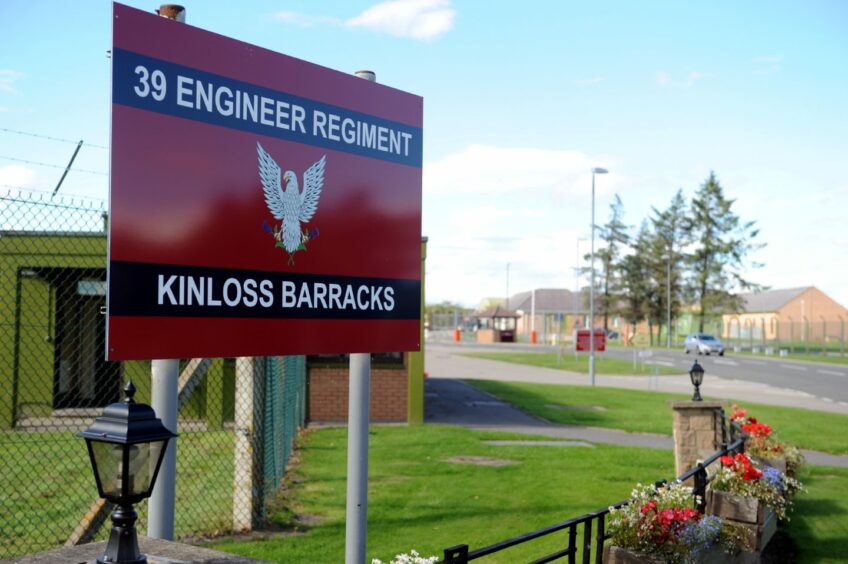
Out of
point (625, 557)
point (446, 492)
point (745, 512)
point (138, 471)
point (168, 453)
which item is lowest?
point (446, 492)

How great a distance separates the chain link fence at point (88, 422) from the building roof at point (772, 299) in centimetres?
9747

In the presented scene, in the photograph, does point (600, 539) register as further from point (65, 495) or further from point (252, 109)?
point (65, 495)

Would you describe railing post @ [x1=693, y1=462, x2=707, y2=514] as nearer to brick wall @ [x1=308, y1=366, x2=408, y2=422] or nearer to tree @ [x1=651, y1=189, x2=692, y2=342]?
brick wall @ [x1=308, y1=366, x2=408, y2=422]

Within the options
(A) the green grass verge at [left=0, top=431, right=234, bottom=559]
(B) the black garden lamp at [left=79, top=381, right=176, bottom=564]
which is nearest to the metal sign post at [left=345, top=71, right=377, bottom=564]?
(B) the black garden lamp at [left=79, top=381, right=176, bottom=564]

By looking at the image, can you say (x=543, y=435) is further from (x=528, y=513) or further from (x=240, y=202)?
(x=240, y=202)

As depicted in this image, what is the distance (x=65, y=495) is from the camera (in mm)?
9312

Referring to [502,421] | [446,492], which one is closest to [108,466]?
[446,492]

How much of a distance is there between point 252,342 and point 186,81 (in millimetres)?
1180

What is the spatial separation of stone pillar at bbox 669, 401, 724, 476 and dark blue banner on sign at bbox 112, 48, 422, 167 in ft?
18.4

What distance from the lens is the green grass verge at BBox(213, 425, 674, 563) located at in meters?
7.59

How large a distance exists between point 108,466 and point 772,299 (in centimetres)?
11752

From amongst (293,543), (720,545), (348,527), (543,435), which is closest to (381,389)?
(543,435)

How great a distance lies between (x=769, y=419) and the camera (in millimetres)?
18859

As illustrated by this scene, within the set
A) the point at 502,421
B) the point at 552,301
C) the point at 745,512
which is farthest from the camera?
the point at 552,301
